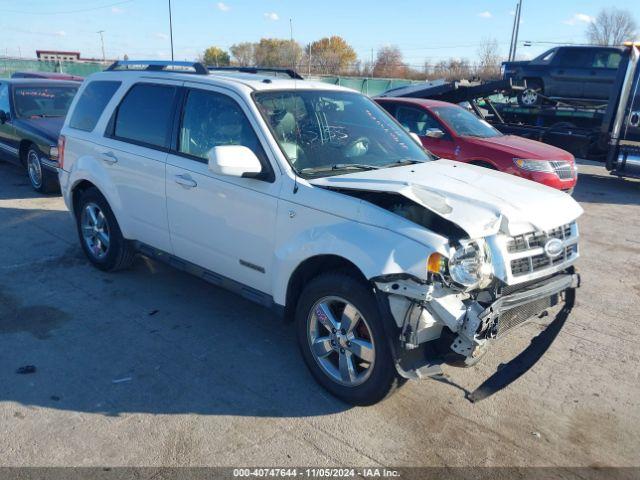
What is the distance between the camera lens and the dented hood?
10.3ft

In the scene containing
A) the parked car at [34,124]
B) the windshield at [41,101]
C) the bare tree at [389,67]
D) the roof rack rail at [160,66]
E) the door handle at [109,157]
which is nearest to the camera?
the roof rack rail at [160,66]

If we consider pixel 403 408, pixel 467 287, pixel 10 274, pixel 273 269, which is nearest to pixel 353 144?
pixel 273 269

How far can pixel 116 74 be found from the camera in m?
5.36

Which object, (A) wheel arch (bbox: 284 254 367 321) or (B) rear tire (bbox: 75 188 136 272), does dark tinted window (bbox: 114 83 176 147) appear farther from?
(A) wheel arch (bbox: 284 254 367 321)

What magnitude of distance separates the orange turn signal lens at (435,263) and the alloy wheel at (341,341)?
544mm

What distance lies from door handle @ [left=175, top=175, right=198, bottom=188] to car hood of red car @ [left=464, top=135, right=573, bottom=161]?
562 cm

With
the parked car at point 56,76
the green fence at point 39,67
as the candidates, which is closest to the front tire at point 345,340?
the parked car at point 56,76

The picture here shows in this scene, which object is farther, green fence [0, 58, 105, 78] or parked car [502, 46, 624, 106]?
green fence [0, 58, 105, 78]

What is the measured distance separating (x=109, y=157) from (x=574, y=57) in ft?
50.7

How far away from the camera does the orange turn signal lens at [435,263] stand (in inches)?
117

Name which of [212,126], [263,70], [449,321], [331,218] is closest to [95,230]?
[212,126]

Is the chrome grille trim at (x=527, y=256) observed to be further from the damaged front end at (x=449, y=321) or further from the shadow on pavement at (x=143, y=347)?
the shadow on pavement at (x=143, y=347)

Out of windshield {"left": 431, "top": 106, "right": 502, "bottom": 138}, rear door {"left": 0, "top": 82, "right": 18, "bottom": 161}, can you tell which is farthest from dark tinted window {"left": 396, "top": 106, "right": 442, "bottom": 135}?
rear door {"left": 0, "top": 82, "right": 18, "bottom": 161}

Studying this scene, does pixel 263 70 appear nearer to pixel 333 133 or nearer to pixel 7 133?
pixel 333 133
